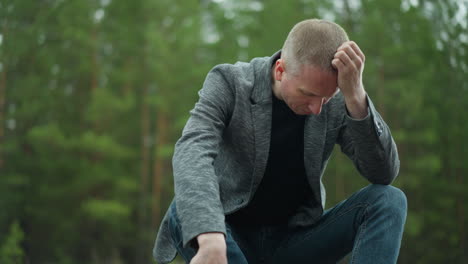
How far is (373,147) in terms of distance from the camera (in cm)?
210

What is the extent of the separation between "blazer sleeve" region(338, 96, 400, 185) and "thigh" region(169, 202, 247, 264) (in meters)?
0.61

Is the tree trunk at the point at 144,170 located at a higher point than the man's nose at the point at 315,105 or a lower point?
lower

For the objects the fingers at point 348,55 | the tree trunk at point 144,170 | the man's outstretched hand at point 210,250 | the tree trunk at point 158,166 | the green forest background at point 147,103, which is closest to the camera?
the man's outstretched hand at point 210,250

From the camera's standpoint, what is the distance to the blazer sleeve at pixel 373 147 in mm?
2053

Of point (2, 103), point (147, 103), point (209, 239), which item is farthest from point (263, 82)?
point (147, 103)

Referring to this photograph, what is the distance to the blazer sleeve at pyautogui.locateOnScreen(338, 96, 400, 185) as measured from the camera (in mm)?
2053

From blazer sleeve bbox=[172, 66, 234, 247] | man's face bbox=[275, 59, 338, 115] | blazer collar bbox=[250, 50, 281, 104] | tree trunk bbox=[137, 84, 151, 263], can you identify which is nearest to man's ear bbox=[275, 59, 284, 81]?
man's face bbox=[275, 59, 338, 115]

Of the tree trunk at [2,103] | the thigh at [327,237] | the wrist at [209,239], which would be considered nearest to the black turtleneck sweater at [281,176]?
the thigh at [327,237]

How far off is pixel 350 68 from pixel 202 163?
0.63m

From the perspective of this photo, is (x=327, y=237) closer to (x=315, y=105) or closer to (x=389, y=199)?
(x=389, y=199)

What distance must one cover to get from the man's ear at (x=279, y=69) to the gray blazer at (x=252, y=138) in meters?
0.11

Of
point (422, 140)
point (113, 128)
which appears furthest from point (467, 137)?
point (113, 128)

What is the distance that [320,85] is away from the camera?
1977mm

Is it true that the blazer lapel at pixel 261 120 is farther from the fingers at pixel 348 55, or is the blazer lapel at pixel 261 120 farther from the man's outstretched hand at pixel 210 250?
the man's outstretched hand at pixel 210 250
